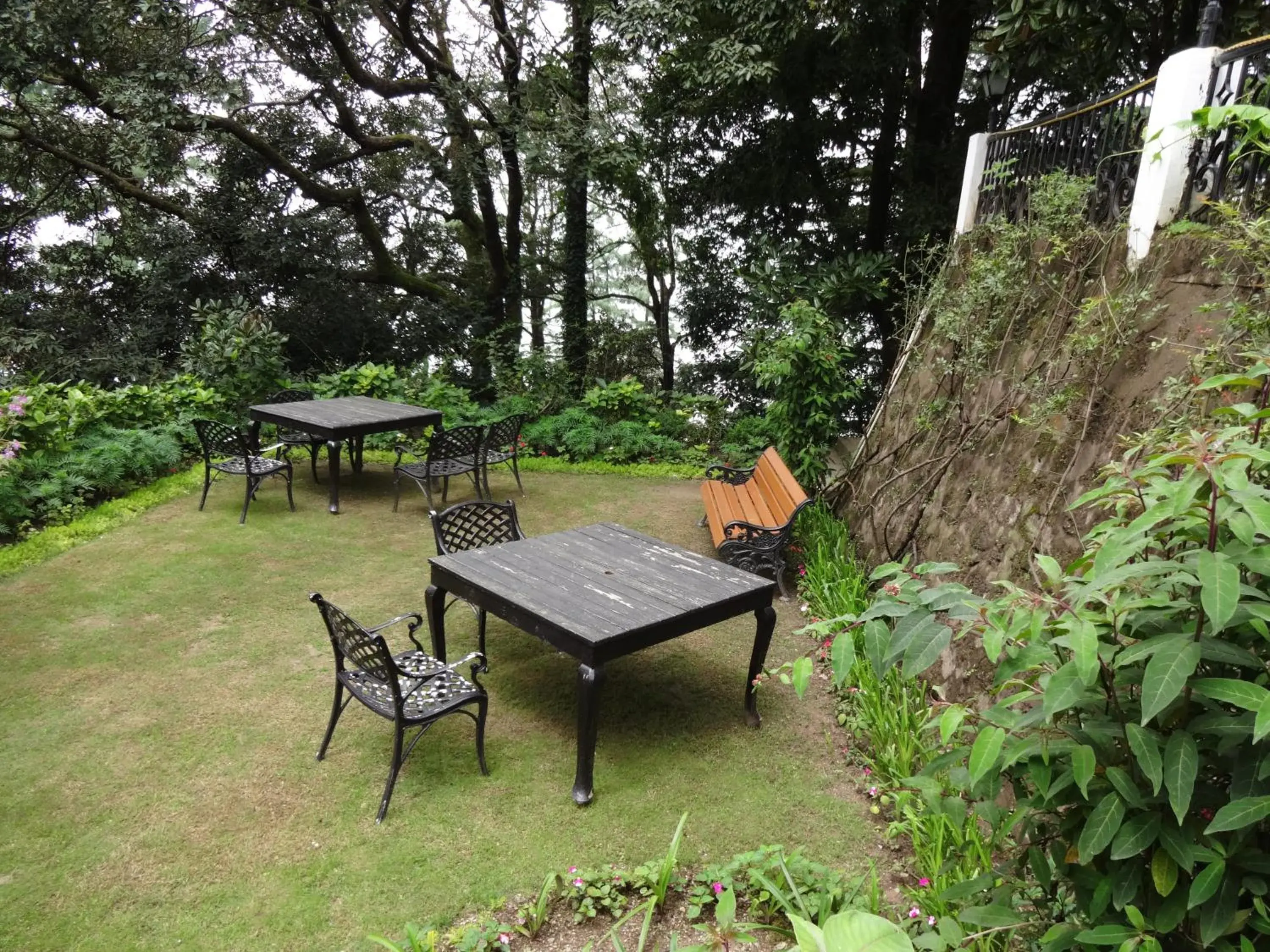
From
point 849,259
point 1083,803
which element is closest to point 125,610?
point 1083,803

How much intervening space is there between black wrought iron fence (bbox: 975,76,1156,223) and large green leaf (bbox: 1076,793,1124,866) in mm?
3457

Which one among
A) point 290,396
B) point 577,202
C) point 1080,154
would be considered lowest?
point 290,396

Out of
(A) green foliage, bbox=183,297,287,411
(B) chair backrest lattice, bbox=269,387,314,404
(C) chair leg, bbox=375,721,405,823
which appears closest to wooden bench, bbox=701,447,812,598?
(C) chair leg, bbox=375,721,405,823

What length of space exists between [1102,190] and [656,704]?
159 inches

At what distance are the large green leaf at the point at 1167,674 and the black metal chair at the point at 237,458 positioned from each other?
Answer: 22.0ft

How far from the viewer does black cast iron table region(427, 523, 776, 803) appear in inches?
124

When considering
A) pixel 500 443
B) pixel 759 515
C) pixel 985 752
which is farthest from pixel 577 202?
pixel 985 752

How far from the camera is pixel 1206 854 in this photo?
51.5 inches

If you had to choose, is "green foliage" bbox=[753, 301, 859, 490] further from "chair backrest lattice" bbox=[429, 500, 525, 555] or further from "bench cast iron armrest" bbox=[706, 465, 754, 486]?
"chair backrest lattice" bbox=[429, 500, 525, 555]

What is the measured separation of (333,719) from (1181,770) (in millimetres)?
3178

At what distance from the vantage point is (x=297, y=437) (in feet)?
27.0

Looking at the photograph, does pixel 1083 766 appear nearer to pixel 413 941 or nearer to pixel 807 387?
pixel 413 941

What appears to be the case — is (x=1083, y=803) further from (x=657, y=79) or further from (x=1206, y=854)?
(x=657, y=79)

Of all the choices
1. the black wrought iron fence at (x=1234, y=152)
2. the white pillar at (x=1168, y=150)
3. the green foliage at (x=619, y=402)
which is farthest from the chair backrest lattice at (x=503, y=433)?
the black wrought iron fence at (x=1234, y=152)
